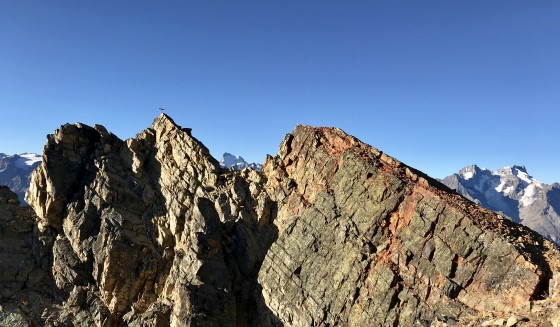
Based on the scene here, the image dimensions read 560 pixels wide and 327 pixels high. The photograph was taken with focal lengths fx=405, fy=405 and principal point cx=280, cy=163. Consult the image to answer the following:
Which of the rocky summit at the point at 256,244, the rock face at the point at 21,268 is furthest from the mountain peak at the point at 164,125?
the rock face at the point at 21,268

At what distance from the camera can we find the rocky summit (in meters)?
39.7

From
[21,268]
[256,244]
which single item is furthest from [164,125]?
[21,268]

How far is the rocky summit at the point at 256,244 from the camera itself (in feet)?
130

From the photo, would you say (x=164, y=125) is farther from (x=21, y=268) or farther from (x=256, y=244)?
(x=21, y=268)

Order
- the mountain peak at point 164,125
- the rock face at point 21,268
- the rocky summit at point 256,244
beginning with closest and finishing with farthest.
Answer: the rocky summit at point 256,244 < the rock face at point 21,268 < the mountain peak at point 164,125

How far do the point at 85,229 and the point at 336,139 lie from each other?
3717cm

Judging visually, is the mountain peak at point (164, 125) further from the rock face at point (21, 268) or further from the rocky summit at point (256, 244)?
the rock face at point (21, 268)

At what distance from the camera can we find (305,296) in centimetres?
4638

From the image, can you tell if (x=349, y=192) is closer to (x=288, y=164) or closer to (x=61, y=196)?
(x=288, y=164)

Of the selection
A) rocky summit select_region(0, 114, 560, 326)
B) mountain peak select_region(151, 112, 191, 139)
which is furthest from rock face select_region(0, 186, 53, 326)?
mountain peak select_region(151, 112, 191, 139)

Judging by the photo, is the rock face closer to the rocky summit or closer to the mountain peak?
the rocky summit

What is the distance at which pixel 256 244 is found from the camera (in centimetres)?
5409

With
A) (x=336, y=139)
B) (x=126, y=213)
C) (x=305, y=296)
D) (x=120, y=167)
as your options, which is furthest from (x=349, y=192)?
(x=120, y=167)

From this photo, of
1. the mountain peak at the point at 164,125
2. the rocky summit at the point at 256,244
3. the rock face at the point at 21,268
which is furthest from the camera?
the mountain peak at the point at 164,125
